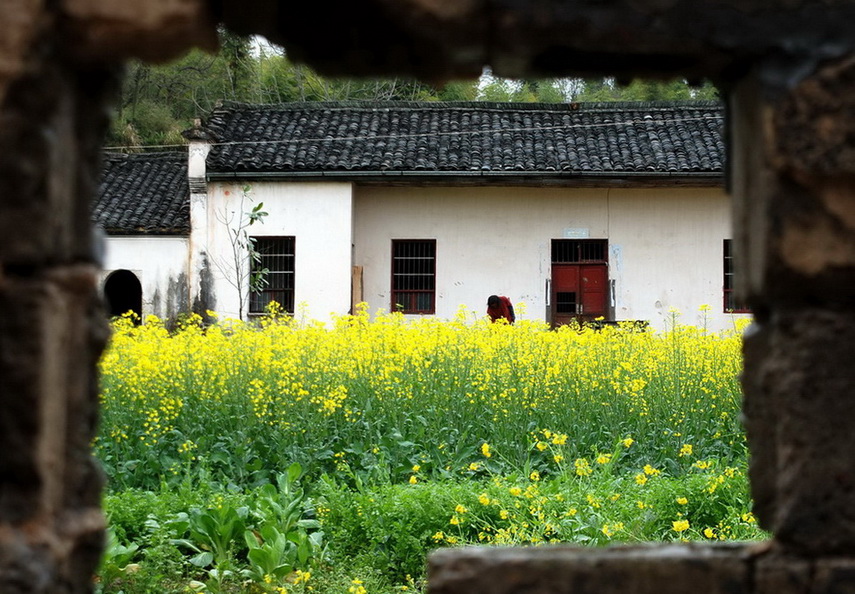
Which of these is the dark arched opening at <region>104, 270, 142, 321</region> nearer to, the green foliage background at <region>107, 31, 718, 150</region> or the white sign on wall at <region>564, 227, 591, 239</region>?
the green foliage background at <region>107, 31, 718, 150</region>

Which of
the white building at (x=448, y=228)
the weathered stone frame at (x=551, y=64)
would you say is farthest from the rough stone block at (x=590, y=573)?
the white building at (x=448, y=228)

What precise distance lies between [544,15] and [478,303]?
15080 mm

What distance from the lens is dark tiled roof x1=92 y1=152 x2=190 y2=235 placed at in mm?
17281

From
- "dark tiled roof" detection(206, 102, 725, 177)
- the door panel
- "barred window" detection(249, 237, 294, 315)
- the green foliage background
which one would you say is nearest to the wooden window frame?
"barred window" detection(249, 237, 294, 315)

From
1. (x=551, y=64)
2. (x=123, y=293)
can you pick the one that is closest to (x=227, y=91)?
(x=123, y=293)

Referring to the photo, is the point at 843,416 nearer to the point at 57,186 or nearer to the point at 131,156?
the point at 57,186

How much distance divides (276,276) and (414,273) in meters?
2.44

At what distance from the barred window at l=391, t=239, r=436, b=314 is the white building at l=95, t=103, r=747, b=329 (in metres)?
0.03

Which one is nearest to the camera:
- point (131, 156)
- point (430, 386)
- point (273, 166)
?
point (430, 386)

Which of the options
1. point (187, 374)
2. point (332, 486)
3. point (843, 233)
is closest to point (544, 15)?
point (843, 233)

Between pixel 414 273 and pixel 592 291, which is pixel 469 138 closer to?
pixel 414 273

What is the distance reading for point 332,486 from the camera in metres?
5.26

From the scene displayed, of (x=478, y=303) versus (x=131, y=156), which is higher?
(x=131, y=156)

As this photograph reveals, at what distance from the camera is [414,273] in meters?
→ 17.2
